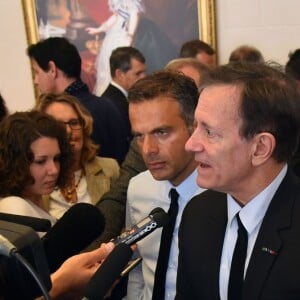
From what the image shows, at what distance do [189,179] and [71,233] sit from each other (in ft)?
1.92

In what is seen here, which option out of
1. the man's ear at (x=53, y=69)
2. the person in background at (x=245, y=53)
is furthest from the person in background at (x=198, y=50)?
the man's ear at (x=53, y=69)

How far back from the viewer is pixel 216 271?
3.88 feet

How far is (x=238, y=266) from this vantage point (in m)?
1.11

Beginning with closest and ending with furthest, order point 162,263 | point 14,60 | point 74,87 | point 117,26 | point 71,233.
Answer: point 71,233, point 162,263, point 74,87, point 117,26, point 14,60

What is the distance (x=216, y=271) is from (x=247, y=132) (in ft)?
1.05

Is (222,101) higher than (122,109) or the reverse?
higher

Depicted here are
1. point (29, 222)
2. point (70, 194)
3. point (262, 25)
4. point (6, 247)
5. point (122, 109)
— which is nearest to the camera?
point (6, 247)

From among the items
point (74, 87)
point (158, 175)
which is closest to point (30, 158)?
point (158, 175)

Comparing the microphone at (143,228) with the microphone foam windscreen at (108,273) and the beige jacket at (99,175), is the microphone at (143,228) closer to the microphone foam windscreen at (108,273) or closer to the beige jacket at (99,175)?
the microphone foam windscreen at (108,273)

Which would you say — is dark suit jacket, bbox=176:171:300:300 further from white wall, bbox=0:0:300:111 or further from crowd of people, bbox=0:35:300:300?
white wall, bbox=0:0:300:111

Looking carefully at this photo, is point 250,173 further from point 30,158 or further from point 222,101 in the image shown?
point 30,158

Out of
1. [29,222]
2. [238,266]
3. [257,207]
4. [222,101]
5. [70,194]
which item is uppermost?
[222,101]

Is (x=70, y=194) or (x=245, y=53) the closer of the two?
(x=70, y=194)

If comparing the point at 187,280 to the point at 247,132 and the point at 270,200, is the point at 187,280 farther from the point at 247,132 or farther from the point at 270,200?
the point at 247,132
